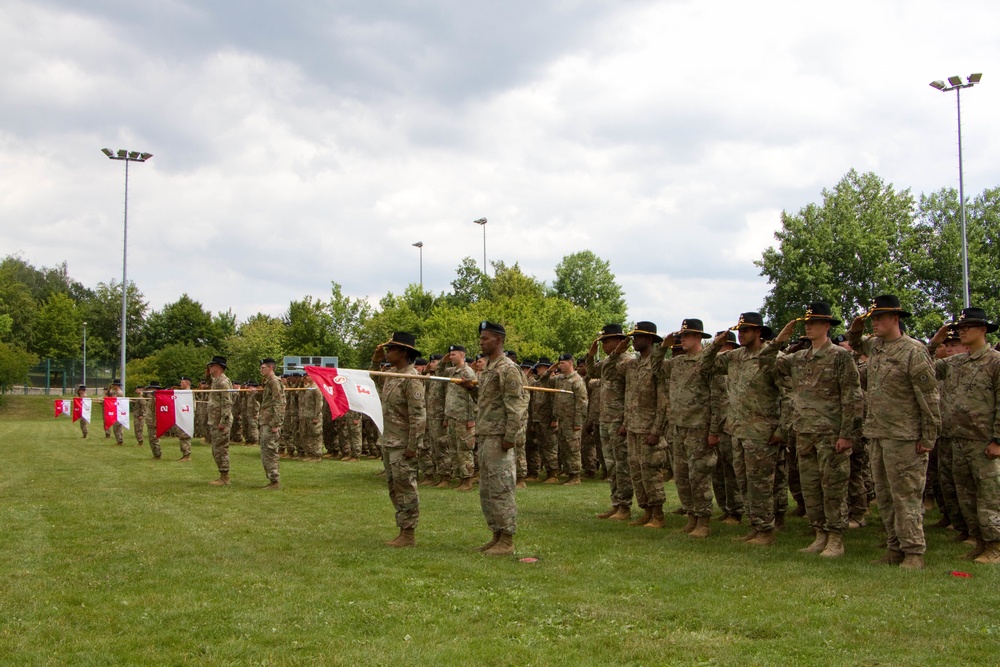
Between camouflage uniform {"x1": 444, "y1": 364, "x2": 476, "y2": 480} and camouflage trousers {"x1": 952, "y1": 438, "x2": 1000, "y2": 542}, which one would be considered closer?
camouflage trousers {"x1": 952, "y1": 438, "x2": 1000, "y2": 542}

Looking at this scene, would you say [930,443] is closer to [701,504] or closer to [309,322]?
[701,504]

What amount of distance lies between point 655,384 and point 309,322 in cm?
5530

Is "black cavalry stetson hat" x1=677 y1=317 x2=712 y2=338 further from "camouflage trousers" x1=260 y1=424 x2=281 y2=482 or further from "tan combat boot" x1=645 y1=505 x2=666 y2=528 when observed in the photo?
"camouflage trousers" x1=260 y1=424 x2=281 y2=482

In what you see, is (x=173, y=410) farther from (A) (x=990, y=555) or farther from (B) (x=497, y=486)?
(A) (x=990, y=555)

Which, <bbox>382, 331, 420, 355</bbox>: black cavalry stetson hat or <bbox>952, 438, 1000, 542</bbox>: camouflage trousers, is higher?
<bbox>382, 331, 420, 355</bbox>: black cavalry stetson hat

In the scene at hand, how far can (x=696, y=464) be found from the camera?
10008 mm

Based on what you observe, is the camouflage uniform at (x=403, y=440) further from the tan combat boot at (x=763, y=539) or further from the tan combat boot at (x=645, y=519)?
the tan combat boot at (x=763, y=539)

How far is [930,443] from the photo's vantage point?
780cm

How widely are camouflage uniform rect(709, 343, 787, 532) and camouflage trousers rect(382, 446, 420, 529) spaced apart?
3838 millimetres

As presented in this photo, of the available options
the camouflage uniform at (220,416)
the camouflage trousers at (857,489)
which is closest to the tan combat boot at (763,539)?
the camouflage trousers at (857,489)

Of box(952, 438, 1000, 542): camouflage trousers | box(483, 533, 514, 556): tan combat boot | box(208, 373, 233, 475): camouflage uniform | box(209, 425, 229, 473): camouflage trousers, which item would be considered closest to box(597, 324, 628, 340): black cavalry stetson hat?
box(483, 533, 514, 556): tan combat boot

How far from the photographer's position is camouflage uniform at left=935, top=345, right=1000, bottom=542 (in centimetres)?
816

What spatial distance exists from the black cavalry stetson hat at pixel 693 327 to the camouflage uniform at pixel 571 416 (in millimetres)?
5851

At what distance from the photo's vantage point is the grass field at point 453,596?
533cm
